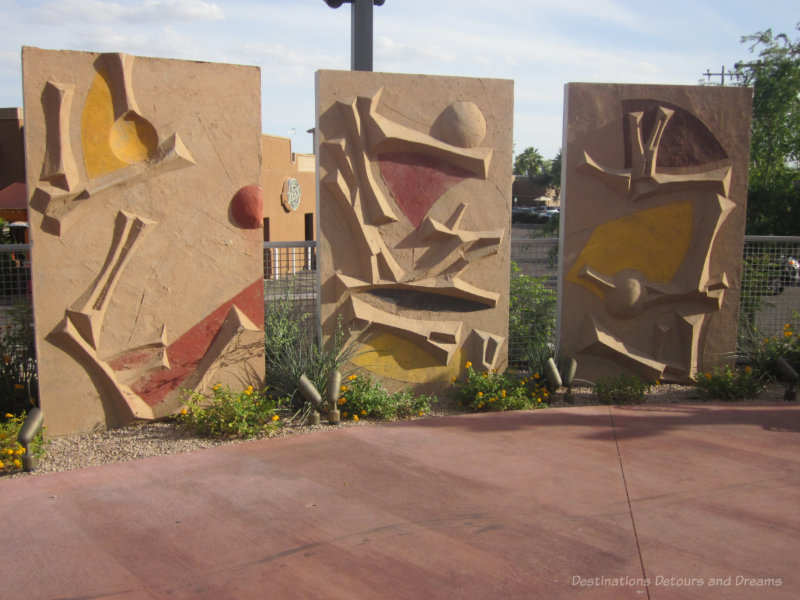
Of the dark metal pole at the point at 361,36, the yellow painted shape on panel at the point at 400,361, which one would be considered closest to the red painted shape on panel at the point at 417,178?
the yellow painted shape on panel at the point at 400,361

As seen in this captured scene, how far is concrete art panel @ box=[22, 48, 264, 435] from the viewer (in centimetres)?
596

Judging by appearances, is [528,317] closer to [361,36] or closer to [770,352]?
[770,352]

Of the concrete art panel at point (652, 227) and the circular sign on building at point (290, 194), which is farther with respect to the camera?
the circular sign on building at point (290, 194)

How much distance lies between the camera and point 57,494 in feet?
16.4

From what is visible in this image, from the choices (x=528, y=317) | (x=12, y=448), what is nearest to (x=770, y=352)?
(x=528, y=317)

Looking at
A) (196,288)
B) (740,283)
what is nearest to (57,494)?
(196,288)

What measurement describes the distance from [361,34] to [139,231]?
3645 mm

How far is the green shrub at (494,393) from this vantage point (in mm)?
7164

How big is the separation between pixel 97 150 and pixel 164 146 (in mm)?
525

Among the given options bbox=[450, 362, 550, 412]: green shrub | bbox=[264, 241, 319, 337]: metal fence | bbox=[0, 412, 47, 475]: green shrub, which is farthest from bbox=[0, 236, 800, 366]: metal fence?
bbox=[0, 412, 47, 475]: green shrub

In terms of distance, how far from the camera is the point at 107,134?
6082mm

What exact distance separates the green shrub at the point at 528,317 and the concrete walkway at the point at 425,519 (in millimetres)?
1953

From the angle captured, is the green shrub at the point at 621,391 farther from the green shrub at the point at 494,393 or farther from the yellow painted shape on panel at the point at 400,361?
the yellow painted shape on panel at the point at 400,361

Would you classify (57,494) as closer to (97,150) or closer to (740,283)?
(97,150)
